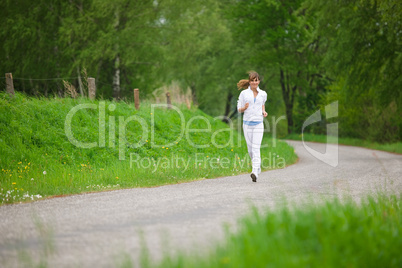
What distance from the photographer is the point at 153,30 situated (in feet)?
95.1

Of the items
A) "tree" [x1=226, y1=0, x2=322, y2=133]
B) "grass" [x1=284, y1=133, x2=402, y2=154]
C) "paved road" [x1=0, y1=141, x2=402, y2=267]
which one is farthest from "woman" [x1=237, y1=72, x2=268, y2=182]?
"tree" [x1=226, y1=0, x2=322, y2=133]

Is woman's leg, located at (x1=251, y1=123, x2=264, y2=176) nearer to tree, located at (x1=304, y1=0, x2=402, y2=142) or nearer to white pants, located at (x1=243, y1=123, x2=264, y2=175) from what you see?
white pants, located at (x1=243, y1=123, x2=264, y2=175)

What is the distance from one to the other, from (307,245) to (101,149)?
1043cm

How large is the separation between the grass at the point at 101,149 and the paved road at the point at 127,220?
52.2 inches

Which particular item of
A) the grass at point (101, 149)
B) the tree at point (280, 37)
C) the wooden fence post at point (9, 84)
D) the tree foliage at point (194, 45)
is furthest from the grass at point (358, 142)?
the wooden fence post at point (9, 84)

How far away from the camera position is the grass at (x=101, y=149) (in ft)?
33.4

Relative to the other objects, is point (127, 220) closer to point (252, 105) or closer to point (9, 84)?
point (252, 105)

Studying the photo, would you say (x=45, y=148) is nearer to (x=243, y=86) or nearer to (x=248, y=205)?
(x=243, y=86)

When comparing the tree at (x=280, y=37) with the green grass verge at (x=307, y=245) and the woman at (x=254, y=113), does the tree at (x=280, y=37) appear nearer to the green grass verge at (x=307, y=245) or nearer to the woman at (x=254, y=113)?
the woman at (x=254, y=113)

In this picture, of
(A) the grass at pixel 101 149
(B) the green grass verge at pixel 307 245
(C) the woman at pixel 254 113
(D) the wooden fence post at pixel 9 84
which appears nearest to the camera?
(B) the green grass verge at pixel 307 245

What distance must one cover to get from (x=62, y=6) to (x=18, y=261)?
26.1 m

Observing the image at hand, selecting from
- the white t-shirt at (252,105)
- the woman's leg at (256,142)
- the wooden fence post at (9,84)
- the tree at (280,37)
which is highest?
the tree at (280,37)

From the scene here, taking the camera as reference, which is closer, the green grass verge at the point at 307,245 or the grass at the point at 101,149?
the green grass verge at the point at 307,245

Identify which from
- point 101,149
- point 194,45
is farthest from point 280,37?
point 101,149
